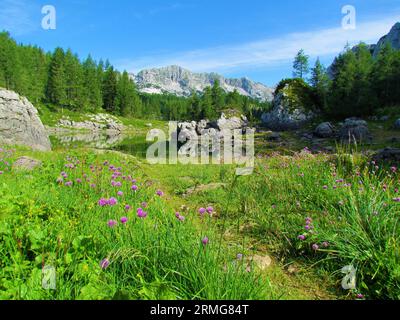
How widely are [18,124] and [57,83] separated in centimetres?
6728

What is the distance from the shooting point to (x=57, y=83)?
7719 cm

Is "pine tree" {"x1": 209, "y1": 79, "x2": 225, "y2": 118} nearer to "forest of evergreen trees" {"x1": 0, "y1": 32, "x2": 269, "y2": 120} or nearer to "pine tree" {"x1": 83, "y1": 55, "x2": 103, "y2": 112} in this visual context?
"forest of evergreen trees" {"x1": 0, "y1": 32, "x2": 269, "y2": 120}

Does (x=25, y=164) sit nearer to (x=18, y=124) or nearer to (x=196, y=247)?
(x=196, y=247)

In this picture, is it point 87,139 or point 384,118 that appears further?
point 87,139

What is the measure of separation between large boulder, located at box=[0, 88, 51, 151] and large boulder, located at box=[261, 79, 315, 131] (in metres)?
40.8

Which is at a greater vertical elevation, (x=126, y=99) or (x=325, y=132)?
(x=126, y=99)

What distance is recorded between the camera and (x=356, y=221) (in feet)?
12.7

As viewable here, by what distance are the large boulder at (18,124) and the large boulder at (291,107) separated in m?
40.8

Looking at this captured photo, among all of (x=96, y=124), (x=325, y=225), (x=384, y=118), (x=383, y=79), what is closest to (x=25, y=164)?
(x=325, y=225)

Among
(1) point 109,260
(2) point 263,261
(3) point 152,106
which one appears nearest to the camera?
(1) point 109,260

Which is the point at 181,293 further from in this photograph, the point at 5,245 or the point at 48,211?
the point at 48,211

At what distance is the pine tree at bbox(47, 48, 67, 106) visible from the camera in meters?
77.2

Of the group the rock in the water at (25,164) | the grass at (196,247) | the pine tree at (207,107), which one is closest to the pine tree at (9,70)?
the pine tree at (207,107)
